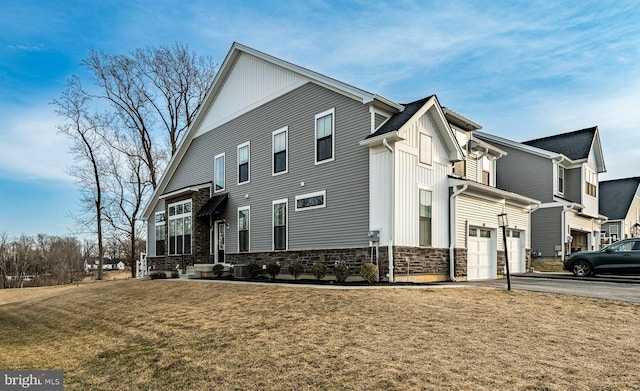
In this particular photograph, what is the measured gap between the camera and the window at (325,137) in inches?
604

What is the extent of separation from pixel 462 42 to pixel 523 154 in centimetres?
1162

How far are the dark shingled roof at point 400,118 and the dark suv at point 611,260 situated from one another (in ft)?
29.8

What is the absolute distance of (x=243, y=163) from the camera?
1980 cm

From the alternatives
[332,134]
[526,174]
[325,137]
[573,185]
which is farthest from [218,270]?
[573,185]

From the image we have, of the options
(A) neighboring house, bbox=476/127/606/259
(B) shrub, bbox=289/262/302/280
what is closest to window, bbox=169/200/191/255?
(B) shrub, bbox=289/262/302/280

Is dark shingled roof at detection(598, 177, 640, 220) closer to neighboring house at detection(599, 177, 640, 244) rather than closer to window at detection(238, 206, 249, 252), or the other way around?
neighboring house at detection(599, 177, 640, 244)

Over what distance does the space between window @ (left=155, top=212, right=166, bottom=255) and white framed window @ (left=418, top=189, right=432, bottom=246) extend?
627 inches

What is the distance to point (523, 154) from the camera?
83.0 ft

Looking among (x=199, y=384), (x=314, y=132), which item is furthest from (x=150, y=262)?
(x=199, y=384)

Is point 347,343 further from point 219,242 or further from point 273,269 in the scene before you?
point 219,242

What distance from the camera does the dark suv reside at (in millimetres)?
15703

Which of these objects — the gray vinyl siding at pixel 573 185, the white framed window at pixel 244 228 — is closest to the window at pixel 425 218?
the white framed window at pixel 244 228

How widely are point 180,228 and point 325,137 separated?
10662mm

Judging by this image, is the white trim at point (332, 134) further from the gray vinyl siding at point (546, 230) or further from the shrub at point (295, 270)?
the gray vinyl siding at point (546, 230)
